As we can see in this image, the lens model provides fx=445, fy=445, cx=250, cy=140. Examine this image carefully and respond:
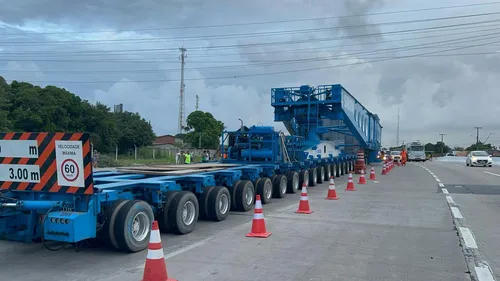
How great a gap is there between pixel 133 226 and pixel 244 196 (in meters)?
4.68

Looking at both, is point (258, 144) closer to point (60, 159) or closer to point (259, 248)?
point (259, 248)

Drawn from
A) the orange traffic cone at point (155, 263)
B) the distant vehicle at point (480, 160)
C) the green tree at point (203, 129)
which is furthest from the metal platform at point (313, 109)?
the green tree at point (203, 129)

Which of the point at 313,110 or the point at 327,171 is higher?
the point at 313,110

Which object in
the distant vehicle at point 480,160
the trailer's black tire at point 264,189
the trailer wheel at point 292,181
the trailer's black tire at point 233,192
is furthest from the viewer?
the distant vehicle at point 480,160

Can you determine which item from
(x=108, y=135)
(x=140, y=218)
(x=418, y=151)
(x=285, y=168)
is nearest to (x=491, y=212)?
(x=285, y=168)

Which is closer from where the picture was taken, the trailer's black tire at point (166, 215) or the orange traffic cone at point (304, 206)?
the trailer's black tire at point (166, 215)

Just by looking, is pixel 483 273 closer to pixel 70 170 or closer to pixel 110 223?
pixel 110 223

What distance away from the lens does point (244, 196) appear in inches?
448

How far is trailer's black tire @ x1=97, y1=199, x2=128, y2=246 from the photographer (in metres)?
6.75

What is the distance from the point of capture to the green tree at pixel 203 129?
5959cm

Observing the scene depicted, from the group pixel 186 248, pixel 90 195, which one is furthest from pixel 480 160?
pixel 90 195

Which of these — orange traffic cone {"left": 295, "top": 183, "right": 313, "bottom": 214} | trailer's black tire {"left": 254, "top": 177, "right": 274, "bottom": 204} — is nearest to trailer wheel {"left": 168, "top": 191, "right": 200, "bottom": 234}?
orange traffic cone {"left": 295, "top": 183, "right": 313, "bottom": 214}

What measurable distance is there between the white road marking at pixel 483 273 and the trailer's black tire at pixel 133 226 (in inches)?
193

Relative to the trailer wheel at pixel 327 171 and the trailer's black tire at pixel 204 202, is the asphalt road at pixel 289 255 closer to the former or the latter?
the trailer's black tire at pixel 204 202
